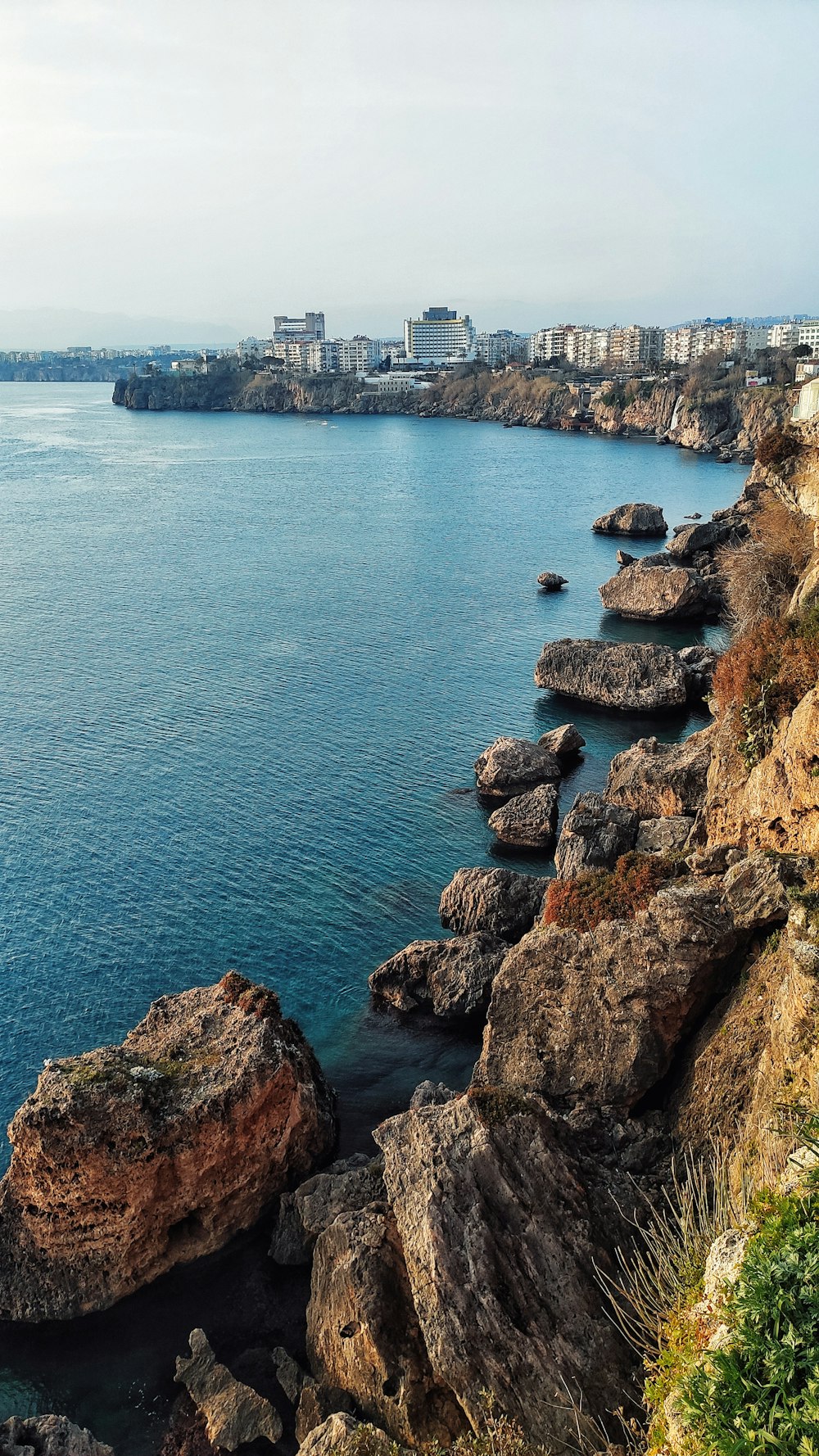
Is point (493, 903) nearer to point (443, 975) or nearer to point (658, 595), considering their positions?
point (443, 975)

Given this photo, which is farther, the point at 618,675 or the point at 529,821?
the point at 618,675

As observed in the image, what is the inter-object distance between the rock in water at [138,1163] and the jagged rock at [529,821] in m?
17.7

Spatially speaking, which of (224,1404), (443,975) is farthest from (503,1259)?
(443,975)

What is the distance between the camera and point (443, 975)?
30.4 metres

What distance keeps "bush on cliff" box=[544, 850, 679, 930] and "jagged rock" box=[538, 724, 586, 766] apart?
64.8 feet

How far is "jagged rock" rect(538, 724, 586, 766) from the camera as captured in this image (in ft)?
156

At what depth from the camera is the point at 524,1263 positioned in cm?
1694

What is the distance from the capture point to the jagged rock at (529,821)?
3991 cm

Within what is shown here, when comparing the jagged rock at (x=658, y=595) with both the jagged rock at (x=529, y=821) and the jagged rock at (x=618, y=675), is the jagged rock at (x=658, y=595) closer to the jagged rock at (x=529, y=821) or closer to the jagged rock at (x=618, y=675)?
the jagged rock at (x=618, y=675)

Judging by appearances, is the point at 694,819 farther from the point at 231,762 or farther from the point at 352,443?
the point at 352,443

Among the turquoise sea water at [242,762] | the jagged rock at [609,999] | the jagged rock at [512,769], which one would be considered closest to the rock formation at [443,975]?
the turquoise sea water at [242,762]

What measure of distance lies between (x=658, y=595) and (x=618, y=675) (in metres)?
16.5

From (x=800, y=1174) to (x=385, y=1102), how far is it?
1753 cm

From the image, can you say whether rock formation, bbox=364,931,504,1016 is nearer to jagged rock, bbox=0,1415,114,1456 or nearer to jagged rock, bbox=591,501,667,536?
jagged rock, bbox=0,1415,114,1456
